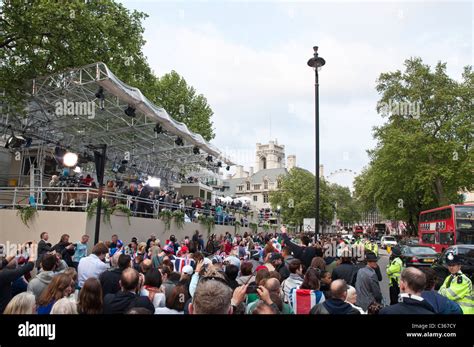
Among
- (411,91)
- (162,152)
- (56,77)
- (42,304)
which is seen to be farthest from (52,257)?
(411,91)

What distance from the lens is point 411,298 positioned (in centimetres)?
351

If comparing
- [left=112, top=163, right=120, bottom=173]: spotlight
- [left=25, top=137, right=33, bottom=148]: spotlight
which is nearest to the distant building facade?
[left=112, top=163, right=120, bottom=173]: spotlight

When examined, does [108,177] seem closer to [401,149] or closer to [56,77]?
[56,77]

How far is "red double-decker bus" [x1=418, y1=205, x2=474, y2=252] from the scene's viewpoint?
21.8 m

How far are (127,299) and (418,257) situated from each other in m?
15.0

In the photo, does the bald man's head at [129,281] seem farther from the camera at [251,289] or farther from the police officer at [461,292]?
the police officer at [461,292]

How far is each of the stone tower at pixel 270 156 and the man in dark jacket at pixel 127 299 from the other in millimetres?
122017

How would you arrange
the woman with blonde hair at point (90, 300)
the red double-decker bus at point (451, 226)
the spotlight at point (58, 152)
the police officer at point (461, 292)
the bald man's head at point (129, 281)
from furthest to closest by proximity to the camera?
the red double-decker bus at point (451, 226), the spotlight at point (58, 152), the police officer at point (461, 292), the bald man's head at point (129, 281), the woman with blonde hair at point (90, 300)

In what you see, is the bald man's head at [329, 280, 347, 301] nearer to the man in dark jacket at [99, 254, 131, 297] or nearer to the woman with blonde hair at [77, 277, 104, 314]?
the woman with blonde hair at [77, 277, 104, 314]

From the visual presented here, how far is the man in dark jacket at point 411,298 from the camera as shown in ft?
11.1

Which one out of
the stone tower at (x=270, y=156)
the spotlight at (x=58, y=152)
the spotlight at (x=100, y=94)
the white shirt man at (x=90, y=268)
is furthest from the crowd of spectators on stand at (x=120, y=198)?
the stone tower at (x=270, y=156)
